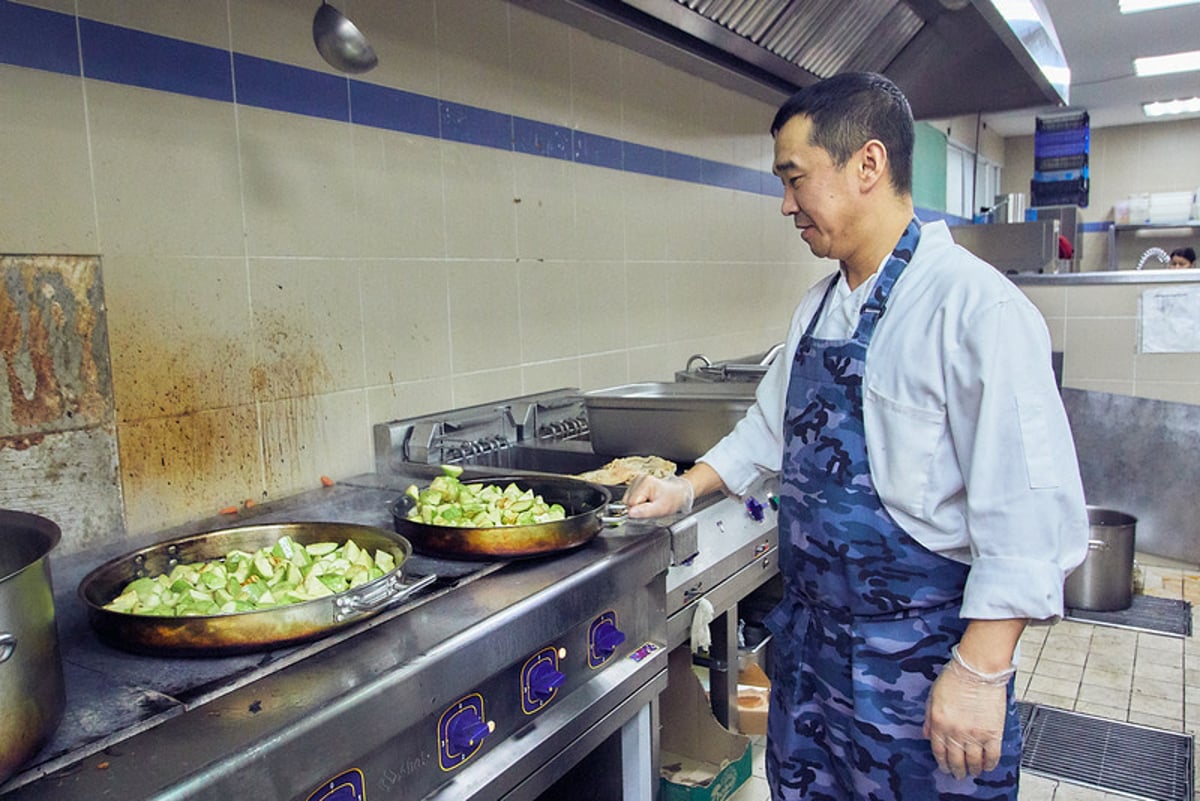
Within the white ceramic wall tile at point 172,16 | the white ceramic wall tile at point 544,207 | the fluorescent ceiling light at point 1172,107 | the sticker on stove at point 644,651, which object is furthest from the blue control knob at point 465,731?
the fluorescent ceiling light at point 1172,107

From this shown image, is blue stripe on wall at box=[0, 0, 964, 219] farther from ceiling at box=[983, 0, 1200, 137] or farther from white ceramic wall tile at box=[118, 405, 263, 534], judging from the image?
ceiling at box=[983, 0, 1200, 137]

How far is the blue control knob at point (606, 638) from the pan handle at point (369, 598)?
1.42 feet

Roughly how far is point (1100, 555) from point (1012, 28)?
221cm

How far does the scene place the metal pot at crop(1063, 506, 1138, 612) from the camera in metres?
3.66

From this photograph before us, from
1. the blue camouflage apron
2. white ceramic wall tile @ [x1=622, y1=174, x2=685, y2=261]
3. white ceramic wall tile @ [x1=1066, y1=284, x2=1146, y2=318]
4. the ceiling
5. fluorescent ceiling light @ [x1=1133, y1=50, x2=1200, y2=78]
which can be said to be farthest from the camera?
fluorescent ceiling light @ [x1=1133, y1=50, x2=1200, y2=78]

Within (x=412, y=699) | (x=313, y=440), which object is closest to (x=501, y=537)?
(x=412, y=699)

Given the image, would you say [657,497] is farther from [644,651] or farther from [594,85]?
[594,85]

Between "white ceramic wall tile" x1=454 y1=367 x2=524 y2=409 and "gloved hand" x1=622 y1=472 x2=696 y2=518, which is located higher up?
"white ceramic wall tile" x1=454 y1=367 x2=524 y2=409

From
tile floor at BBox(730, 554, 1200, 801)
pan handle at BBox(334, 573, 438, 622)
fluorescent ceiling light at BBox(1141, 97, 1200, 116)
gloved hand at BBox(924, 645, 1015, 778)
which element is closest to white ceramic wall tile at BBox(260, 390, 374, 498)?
pan handle at BBox(334, 573, 438, 622)

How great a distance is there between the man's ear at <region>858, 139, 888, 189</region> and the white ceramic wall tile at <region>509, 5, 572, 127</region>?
1.58m

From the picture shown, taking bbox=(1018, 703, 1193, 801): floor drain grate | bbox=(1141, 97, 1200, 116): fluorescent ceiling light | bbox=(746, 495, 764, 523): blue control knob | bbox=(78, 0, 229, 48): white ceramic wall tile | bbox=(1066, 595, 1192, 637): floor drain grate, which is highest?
bbox=(1141, 97, 1200, 116): fluorescent ceiling light

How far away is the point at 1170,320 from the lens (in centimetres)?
459

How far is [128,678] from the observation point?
112cm

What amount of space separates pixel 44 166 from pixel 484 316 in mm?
1259
